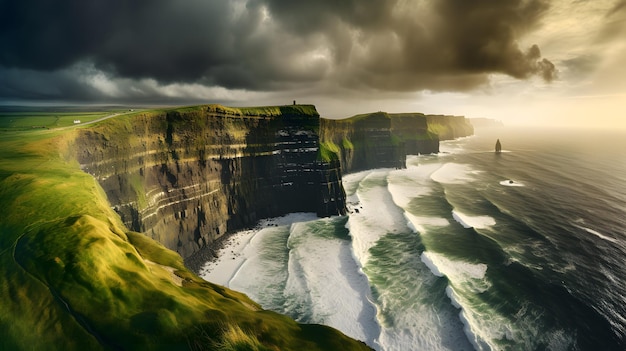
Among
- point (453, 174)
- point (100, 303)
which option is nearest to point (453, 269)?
point (100, 303)

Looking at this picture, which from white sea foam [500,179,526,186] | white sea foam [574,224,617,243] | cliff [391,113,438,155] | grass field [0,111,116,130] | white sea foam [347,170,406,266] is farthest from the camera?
cliff [391,113,438,155]

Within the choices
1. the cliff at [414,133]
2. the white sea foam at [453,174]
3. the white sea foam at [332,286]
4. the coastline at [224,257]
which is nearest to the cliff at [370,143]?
the white sea foam at [453,174]

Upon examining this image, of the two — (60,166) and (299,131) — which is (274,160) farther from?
(60,166)

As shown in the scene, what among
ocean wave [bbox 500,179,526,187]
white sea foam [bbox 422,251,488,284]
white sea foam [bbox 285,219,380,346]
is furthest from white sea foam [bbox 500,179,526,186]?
white sea foam [bbox 285,219,380,346]

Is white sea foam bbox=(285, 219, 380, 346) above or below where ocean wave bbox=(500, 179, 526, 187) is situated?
below

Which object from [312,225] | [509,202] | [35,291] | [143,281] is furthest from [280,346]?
[509,202]

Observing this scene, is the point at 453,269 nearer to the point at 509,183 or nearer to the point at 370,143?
the point at 509,183

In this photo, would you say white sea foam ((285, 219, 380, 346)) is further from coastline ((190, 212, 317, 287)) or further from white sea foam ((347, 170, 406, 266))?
coastline ((190, 212, 317, 287))
